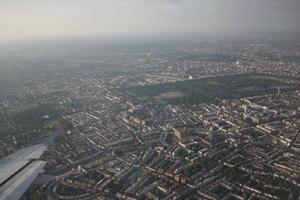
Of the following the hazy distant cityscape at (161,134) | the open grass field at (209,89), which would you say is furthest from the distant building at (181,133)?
the open grass field at (209,89)

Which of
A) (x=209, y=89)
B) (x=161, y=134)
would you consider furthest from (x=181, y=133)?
(x=209, y=89)

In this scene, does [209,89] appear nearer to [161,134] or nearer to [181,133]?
[161,134]

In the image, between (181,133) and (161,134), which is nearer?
(181,133)

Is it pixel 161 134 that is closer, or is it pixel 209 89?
pixel 161 134

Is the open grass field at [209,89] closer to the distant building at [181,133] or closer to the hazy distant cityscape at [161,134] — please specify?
the hazy distant cityscape at [161,134]

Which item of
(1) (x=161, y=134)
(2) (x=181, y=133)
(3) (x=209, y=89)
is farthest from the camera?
(3) (x=209, y=89)

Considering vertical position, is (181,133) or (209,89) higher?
(181,133)

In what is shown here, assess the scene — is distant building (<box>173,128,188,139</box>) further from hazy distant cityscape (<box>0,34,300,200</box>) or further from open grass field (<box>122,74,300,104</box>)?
open grass field (<box>122,74,300,104</box>)

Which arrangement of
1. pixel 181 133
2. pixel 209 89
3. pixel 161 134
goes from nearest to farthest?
pixel 181 133, pixel 161 134, pixel 209 89

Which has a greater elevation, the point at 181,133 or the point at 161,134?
the point at 181,133

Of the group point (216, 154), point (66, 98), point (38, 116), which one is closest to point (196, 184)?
point (216, 154)
